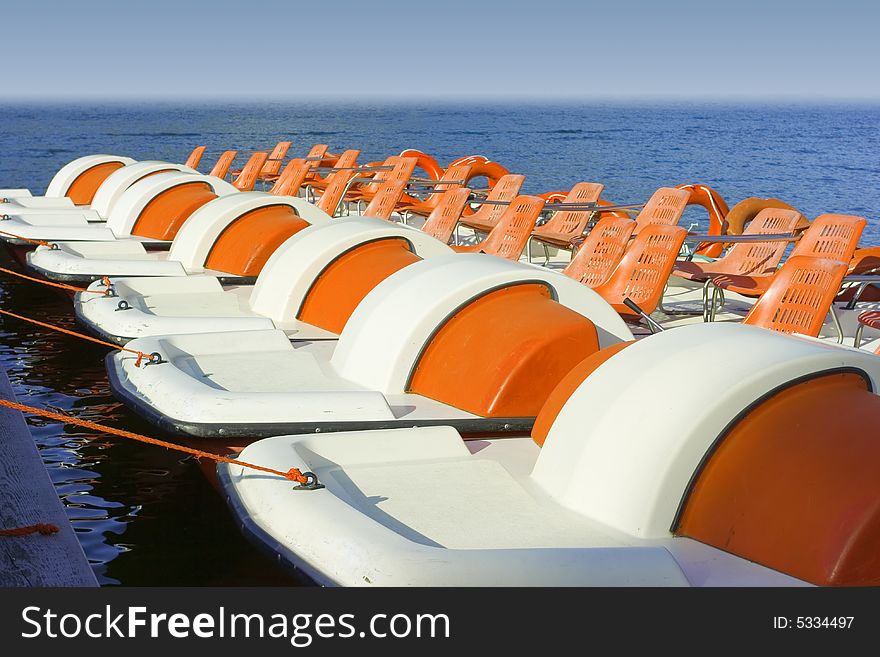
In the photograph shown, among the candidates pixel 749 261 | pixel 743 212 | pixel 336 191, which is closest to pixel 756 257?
pixel 749 261

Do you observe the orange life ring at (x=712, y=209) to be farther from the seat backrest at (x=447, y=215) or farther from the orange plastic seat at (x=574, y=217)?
the seat backrest at (x=447, y=215)

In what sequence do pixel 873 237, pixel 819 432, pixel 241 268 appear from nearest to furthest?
pixel 819 432
pixel 241 268
pixel 873 237

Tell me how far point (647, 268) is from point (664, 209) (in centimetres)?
195

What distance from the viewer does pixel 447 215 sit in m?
11.6

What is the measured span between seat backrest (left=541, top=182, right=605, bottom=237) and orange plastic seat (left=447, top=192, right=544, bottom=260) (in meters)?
1.75

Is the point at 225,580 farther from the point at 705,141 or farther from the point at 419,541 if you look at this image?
the point at 705,141

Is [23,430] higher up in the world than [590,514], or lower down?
lower down

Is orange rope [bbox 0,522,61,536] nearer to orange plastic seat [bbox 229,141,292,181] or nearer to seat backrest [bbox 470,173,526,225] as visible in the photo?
seat backrest [bbox 470,173,526,225]

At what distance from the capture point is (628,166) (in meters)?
63.8

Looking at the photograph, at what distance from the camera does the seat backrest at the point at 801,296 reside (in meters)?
6.21

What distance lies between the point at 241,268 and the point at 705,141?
9042cm

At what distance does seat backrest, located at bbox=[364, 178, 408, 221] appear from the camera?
1266 cm

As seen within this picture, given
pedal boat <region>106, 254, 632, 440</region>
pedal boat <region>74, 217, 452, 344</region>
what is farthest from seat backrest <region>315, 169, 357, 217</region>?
pedal boat <region>106, 254, 632, 440</region>
